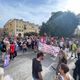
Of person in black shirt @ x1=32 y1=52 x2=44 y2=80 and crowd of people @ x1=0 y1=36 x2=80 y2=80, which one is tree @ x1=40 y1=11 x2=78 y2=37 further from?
person in black shirt @ x1=32 y1=52 x2=44 y2=80

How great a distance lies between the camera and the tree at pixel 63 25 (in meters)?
67.0

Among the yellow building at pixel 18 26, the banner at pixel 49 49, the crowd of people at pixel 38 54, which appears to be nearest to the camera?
the crowd of people at pixel 38 54

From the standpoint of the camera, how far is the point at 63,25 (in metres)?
67.1

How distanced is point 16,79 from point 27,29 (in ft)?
424

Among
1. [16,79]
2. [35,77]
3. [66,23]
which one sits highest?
[66,23]

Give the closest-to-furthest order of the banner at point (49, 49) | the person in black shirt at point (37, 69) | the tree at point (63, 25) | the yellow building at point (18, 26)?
the person in black shirt at point (37, 69) < the banner at point (49, 49) < the tree at point (63, 25) < the yellow building at point (18, 26)

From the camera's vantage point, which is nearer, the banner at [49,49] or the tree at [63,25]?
the banner at [49,49]

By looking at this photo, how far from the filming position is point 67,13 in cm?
6825

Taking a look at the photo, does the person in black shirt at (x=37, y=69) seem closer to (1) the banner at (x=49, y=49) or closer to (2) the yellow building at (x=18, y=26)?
(1) the banner at (x=49, y=49)

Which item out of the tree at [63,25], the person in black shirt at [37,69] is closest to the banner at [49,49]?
the person in black shirt at [37,69]

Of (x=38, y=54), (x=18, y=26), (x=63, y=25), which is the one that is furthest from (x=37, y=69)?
(x=18, y=26)

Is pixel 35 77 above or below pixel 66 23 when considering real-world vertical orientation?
below

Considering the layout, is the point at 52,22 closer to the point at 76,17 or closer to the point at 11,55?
the point at 76,17

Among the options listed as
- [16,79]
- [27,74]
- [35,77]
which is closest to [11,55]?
[27,74]
